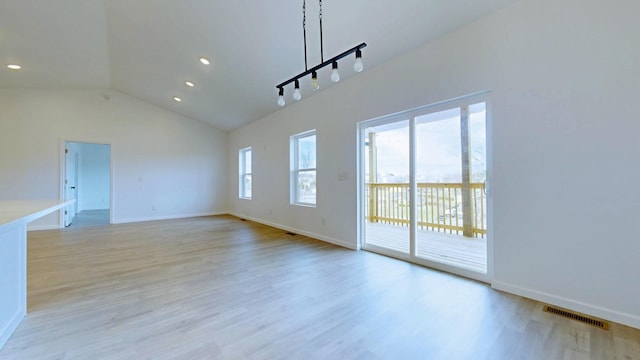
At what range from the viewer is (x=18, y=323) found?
1.84m

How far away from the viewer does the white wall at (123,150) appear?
536cm

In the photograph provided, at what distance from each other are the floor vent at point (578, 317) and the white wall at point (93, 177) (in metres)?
12.5

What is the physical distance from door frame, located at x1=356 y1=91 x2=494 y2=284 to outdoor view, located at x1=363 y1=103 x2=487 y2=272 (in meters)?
0.07

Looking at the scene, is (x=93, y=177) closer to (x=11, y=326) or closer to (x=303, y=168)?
(x=303, y=168)

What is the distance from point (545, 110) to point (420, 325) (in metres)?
2.06

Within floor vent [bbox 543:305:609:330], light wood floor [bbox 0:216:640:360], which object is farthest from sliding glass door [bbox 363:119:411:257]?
floor vent [bbox 543:305:609:330]

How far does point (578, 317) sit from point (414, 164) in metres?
1.96

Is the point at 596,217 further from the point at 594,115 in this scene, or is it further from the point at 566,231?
the point at 594,115

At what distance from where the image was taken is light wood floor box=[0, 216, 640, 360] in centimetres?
158

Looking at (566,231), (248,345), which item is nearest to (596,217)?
(566,231)

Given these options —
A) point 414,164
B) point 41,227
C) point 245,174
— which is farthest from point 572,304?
point 41,227

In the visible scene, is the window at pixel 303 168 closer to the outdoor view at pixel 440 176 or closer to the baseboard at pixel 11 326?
the outdoor view at pixel 440 176

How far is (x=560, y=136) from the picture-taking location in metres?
2.12

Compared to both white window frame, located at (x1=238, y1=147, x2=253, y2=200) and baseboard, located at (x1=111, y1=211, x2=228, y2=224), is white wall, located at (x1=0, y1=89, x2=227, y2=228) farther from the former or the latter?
white window frame, located at (x1=238, y1=147, x2=253, y2=200)
